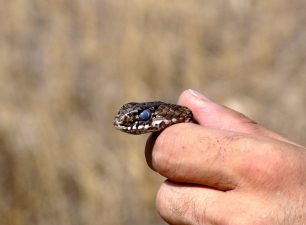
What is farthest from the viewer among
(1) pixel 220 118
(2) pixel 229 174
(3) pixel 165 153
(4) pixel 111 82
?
(4) pixel 111 82

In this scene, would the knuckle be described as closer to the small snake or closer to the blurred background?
the small snake

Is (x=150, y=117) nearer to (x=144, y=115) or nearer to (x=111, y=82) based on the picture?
(x=144, y=115)

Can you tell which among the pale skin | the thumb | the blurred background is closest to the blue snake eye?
the pale skin

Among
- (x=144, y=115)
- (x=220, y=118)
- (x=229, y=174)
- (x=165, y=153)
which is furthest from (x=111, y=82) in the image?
(x=229, y=174)

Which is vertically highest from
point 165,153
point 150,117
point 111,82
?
point 150,117

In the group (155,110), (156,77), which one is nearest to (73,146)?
(156,77)

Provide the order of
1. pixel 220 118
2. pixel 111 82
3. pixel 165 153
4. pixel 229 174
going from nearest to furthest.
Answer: pixel 229 174
pixel 165 153
pixel 220 118
pixel 111 82

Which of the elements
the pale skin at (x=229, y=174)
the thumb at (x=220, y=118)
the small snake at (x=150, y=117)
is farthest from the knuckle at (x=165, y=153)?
the thumb at (x=220, y=118)

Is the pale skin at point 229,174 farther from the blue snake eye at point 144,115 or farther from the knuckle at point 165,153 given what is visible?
the blue snake eye at point 144,115
